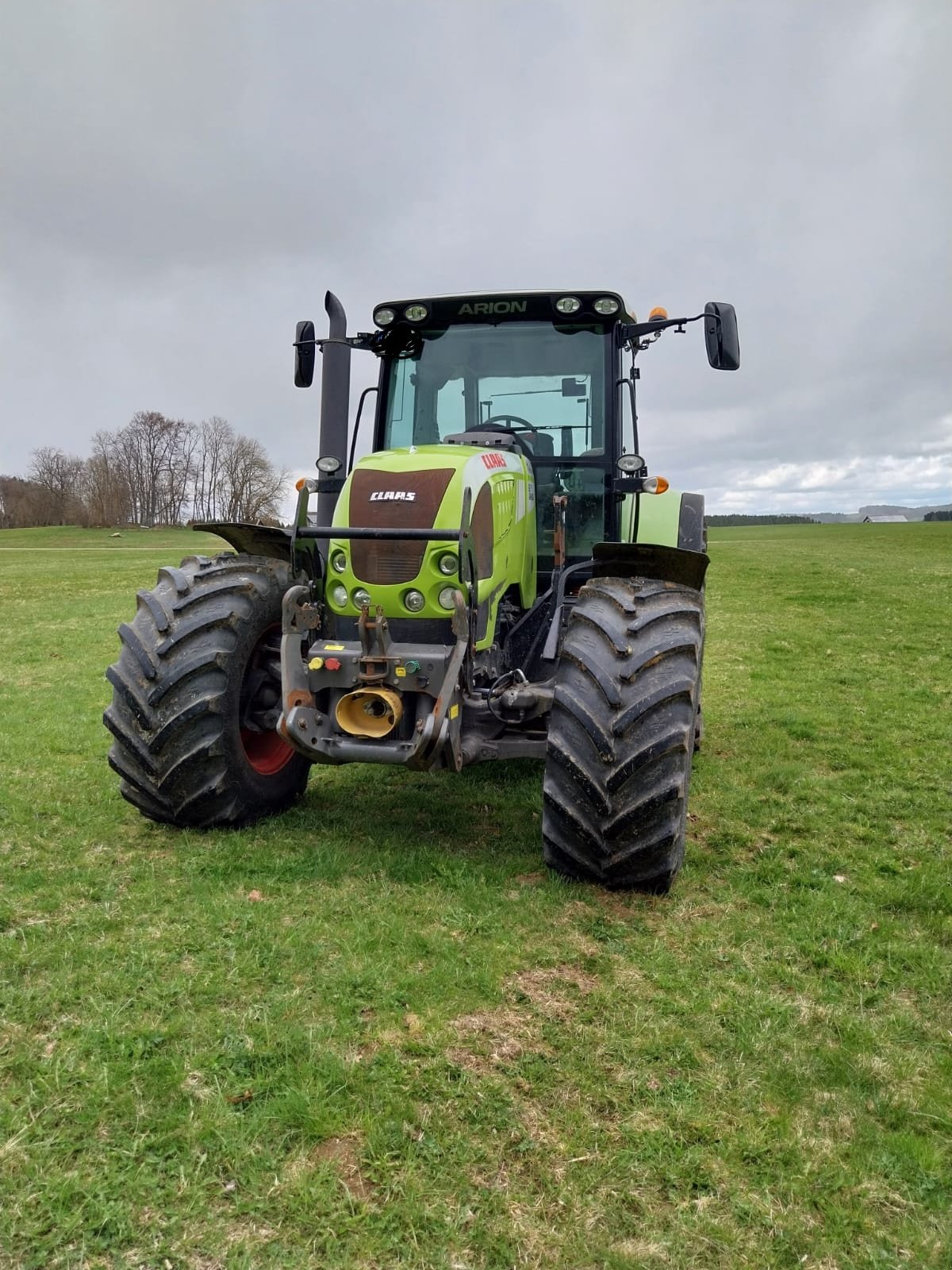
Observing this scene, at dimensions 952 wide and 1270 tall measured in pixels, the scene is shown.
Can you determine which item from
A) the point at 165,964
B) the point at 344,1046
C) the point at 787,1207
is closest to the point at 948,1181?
the point at 787,1207

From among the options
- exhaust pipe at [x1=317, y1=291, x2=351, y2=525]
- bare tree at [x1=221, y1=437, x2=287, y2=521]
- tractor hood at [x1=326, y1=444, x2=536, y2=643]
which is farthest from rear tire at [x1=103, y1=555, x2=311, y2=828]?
bare tree at [x1=221, y1=437, x2=287, y2=521]

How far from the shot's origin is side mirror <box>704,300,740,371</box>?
5309mm

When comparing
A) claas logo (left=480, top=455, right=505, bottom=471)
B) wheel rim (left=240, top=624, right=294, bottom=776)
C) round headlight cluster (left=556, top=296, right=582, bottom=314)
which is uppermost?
round headlight cluster (left=556, top=296, right=582, bottom=314)

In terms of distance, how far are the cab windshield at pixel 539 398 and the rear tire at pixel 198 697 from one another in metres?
1.72

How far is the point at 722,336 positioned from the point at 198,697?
11.6 feet

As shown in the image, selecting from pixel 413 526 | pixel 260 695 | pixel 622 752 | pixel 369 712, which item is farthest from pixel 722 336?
pixel 260 695

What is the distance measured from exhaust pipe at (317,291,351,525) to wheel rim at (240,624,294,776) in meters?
1.36

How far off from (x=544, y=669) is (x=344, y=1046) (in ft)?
8.55

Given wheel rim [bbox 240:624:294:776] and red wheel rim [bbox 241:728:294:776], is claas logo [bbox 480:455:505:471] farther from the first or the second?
red wheel rim [bbox 241:728:294:776]

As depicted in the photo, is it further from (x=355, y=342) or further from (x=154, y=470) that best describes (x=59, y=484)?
(x=355, y=342)

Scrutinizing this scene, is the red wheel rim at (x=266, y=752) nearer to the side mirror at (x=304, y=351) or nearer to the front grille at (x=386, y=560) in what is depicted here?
the front grille at (x=386, y=560)

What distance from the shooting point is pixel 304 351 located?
5.77 meters

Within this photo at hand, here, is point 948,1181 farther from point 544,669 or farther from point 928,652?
point 928,652

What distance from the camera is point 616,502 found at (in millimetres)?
5793
